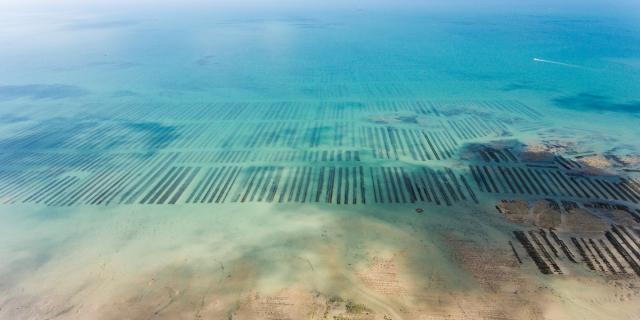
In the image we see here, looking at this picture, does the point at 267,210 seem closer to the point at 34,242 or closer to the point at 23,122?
the point at 34,242

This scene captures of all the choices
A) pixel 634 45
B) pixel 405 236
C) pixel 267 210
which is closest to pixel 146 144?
pixel 267 210

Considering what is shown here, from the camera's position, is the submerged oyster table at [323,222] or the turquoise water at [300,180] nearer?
the submerged oyster table at [323,222]

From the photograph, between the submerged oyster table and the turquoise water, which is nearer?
the submerged oyster table

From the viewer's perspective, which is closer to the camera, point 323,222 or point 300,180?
point 323,222
